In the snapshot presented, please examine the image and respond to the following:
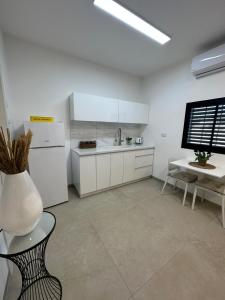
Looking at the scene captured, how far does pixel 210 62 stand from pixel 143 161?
2208 millimetres

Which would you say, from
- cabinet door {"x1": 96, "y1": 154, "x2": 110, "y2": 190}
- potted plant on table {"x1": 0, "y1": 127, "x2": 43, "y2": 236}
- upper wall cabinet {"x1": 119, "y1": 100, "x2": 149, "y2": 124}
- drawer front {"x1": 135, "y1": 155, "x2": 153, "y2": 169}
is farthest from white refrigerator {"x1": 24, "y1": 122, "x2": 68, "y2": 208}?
drawer front {"x1": 135, "y1": 155, "x2": 153, "y2": 169}

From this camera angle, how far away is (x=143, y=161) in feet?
10.7

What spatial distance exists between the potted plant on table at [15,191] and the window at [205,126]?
2874mm

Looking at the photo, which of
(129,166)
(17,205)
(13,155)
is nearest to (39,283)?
(17,205)

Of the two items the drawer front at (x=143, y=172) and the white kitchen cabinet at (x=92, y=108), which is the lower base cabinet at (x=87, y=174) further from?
the drawer front at (x=143, y=172)

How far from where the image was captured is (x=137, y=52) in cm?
236

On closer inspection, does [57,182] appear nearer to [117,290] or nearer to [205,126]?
[117,290]

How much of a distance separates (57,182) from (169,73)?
3275 millimetres

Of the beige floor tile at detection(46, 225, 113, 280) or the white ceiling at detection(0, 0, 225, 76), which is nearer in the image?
the beige floor tile at detection(46, 225, 113, 280)

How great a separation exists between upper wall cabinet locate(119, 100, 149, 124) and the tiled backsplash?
0.33m

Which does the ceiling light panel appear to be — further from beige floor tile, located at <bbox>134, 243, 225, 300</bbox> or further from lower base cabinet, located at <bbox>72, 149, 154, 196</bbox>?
beige floor tile, located at <bbox>134, 243, 225, 300</bbox>

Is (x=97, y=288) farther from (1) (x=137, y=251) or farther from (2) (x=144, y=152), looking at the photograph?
(2) (x=144, y=152)

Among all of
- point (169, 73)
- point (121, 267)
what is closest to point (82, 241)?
point (121, 267)

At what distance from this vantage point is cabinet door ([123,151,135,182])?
9.58 ft
